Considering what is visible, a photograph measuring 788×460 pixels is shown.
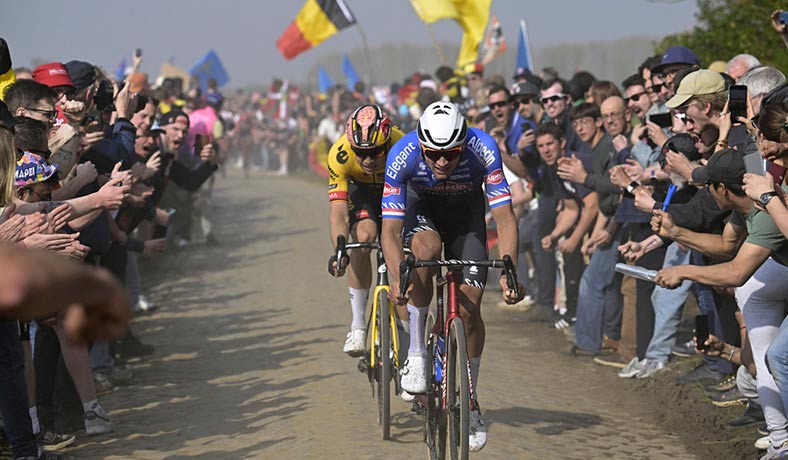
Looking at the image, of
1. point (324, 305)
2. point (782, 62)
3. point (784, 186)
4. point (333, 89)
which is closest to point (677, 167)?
point (784, 186)

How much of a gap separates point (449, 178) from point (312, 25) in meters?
19.9

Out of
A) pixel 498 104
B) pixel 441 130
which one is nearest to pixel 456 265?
pixel 441 130

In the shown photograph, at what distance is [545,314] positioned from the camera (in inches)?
515

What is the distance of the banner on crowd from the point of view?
2034 centimetres

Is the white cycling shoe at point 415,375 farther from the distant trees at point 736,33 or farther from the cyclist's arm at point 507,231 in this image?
the distant trees at point 736,33

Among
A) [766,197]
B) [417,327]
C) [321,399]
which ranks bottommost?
[321,399]

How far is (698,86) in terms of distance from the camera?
8.29m

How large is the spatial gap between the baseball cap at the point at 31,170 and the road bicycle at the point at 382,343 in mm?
2023

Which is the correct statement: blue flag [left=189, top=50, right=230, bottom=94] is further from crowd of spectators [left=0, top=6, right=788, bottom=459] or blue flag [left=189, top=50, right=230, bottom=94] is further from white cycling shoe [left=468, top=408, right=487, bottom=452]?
white cycling shoe [left=468, top=408, right=487, bottom=452]

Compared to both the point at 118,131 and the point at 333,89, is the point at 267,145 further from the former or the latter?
the point at 118,131

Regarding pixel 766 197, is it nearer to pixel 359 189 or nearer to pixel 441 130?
pixel 441 130

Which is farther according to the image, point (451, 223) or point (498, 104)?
point (498, 104)

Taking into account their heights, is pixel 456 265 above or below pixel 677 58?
below

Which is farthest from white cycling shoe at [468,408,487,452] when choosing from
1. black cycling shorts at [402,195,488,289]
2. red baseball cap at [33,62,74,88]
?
red baseball cap at [33,62,74,88]
